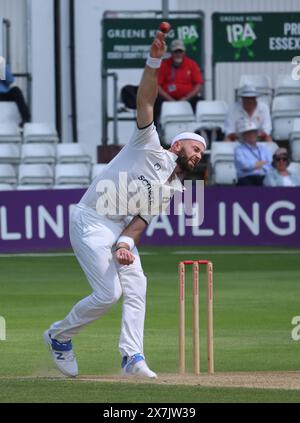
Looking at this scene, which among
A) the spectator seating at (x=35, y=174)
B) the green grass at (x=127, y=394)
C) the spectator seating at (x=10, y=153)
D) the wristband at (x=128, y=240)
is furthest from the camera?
the spectator seating at (x=10, y=153)

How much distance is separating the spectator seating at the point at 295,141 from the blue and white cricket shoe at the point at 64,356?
1123cm

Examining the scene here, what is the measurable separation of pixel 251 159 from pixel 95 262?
10212mm

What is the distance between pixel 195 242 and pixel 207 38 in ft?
14.5

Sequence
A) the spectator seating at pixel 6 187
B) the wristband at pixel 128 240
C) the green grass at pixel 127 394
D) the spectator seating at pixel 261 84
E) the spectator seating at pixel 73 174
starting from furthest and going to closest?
1. the spectator seating at pixel 261 84
2. the spectator seating at pixel 73 174
3. the spectator seating at pixel 6 187
4. the wristband at pixel 128 240
5. the green grass at pixel 127 394

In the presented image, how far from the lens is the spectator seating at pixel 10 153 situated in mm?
20875

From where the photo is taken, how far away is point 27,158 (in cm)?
2086

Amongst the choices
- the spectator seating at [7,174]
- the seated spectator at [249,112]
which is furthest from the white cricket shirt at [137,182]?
the spectator seating at [7,174]

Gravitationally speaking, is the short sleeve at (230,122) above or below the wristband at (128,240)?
above

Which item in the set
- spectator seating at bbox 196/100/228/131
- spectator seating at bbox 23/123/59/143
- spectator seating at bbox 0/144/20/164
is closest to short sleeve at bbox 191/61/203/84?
spectator seating at bbox 196/100/228/131

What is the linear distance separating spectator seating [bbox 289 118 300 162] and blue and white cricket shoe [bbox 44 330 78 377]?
1123cm

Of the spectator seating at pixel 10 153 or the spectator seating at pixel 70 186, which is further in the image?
the spectator seating at pixel 10 153

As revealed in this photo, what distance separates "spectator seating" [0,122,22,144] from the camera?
69.1 feet

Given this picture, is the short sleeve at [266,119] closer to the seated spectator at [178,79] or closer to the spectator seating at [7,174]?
the seated spectator at [178,79]
